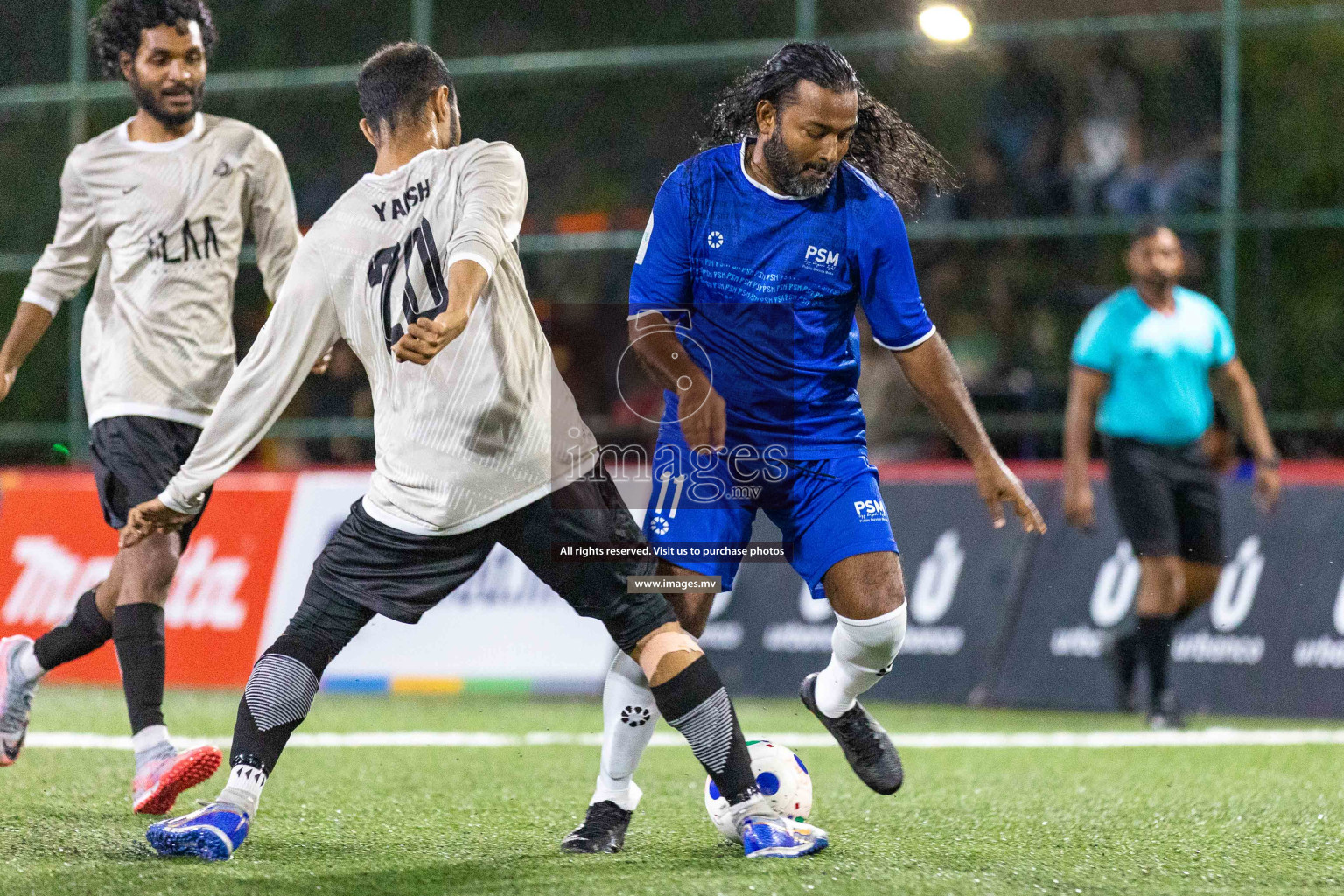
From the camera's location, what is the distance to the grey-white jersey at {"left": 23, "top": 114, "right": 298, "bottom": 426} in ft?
17.5

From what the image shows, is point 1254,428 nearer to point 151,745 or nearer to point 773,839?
point 773,839

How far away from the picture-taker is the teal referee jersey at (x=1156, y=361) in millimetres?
8273

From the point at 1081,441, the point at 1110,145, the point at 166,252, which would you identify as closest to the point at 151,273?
the point at 166,252

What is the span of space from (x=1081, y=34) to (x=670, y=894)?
7695mm

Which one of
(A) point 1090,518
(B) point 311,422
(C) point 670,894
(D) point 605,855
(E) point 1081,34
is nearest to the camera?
(C) point 670,894

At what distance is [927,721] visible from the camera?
27.3 ft

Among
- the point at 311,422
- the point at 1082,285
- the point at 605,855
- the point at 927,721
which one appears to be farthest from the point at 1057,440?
the point at 605,855

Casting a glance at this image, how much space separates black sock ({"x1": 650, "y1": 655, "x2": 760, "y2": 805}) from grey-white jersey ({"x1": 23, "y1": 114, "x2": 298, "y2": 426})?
1.99m

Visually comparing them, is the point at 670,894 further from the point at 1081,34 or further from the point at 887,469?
the point at 1081,34

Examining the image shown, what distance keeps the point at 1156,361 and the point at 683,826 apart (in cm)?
425

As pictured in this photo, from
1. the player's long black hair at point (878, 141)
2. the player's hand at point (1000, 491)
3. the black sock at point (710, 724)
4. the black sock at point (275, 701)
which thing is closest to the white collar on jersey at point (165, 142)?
the player's long black hair at point (878, 141)

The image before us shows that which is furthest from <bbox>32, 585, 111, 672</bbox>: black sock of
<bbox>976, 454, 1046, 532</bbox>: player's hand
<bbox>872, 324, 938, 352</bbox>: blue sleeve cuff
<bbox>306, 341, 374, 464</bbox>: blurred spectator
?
<bbox>306, 341, 374, 464</bbox>: blurred spectator

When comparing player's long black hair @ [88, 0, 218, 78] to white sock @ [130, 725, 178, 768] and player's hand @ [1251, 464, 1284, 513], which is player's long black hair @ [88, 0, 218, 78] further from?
player's hand @ [1251, 464, 1284, 513]

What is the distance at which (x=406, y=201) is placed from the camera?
14.0 feet
